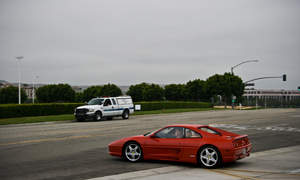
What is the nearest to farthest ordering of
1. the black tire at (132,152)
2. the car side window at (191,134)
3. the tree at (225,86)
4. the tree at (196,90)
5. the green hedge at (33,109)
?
the car side window at (191,134), the black tire at (132,152), the green hedge at (33,109), the tree at (225,86), the tree at (196,90)

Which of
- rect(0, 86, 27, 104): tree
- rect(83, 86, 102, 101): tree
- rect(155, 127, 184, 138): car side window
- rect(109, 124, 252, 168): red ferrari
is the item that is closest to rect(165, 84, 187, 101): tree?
rect(83, 86, 102, 101): tree

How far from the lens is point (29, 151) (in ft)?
42.8

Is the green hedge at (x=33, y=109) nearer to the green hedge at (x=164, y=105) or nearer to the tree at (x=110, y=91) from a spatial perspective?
the green hedge at (x=164, y=105)

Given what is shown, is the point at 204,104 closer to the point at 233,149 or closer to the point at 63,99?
the point at 233,149

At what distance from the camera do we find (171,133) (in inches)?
400

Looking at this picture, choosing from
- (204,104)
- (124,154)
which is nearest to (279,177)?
(124,154)

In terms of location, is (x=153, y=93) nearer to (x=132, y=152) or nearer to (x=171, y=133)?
(x=132, y=152)

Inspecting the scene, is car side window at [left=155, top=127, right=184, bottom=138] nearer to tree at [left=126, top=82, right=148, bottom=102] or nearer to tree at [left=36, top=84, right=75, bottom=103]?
tree at [left=126, top=82, right=148, bottom=102]

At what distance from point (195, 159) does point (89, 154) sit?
14.3 ft

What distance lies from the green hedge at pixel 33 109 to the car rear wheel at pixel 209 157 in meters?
28.6

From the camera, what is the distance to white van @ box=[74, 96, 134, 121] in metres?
30.7

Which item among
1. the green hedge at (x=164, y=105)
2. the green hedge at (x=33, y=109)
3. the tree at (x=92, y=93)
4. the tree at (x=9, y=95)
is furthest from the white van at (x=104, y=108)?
the tree at (x=9, y=95)

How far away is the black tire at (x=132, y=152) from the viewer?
34.6ft

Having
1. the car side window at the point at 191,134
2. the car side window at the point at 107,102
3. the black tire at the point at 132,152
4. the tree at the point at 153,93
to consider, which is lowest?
the black tire at the point at 132,152
